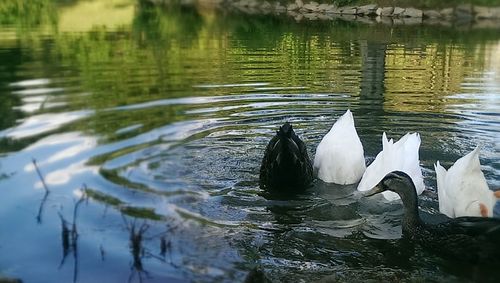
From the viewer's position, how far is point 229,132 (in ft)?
27.5

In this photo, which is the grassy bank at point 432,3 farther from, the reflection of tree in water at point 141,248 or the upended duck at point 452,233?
the reflection of tree in water at point 141,248

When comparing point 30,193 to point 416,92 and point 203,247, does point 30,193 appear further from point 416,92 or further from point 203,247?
point 416,92

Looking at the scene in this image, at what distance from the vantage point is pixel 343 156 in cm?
686

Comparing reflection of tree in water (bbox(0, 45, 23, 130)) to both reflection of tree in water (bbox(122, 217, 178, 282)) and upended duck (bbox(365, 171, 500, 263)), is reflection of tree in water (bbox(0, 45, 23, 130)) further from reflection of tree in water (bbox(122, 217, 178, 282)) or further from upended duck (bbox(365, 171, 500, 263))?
upended duck (bbox(365, 171, 500, 263))

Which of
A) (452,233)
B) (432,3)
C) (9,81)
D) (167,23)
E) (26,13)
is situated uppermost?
(432,3)

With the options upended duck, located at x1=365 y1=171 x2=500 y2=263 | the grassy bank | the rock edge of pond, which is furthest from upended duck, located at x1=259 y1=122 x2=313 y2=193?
the grassy bank

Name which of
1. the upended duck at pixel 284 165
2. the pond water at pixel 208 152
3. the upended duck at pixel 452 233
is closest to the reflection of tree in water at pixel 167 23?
the pond water at pixel 208 152

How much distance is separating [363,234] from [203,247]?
1.40 meters

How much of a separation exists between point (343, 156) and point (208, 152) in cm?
159

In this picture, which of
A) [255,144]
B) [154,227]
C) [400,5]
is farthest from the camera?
[400,5]

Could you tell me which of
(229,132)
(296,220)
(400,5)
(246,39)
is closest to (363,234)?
(296,220)

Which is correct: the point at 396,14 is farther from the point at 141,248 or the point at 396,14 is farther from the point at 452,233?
the point at 141,248

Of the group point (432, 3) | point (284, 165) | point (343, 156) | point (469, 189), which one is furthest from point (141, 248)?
point (432, 3)

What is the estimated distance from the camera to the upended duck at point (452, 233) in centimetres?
478
